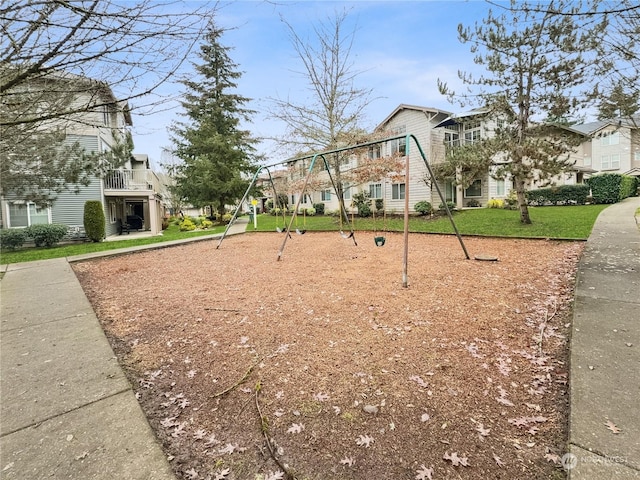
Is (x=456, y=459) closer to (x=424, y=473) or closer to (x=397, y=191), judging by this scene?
(x=424, y=473)

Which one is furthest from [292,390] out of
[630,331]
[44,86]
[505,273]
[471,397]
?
[505,273]

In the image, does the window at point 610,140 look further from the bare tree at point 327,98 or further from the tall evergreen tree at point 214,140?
the tall evergreen tree at point 214,140

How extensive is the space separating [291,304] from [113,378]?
2.22 m

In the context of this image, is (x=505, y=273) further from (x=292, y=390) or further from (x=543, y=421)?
(x=292, y=390)

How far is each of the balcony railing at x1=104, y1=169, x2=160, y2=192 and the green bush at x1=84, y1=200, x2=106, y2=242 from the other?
2268 millimetres

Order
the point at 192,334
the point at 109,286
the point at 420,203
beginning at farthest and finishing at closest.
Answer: the point at 420,203
the point at 109,286
the point at 192,334

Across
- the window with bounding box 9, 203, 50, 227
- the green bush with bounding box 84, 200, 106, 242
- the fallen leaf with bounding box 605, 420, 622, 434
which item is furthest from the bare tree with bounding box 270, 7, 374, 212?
the fallen leaf with bounding box 605, 420, 622, 434

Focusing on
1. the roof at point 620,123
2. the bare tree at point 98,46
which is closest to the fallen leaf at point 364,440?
the bare tree at point 98,46

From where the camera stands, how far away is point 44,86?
3457 millimetres

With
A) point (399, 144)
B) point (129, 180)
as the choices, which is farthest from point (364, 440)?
point (399, 144)

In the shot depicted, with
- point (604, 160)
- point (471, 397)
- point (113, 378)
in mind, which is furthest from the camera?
point (604, 160)

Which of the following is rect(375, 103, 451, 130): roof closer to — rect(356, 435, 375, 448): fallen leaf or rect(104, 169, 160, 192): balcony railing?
rect(104, 169, 160, 192): balcony railing

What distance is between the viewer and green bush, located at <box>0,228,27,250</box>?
11.3m

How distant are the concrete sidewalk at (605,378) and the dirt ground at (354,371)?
0.15 metres
